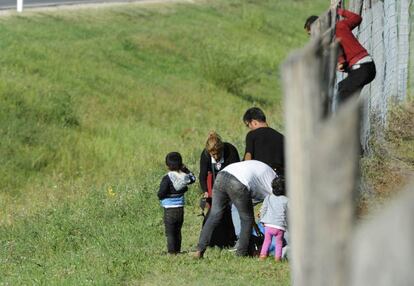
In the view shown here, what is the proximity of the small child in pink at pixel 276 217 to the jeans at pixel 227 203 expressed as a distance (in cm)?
16

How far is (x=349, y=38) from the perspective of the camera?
982 cm

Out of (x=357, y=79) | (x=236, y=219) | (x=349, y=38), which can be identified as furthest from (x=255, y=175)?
(x=349, y=38)

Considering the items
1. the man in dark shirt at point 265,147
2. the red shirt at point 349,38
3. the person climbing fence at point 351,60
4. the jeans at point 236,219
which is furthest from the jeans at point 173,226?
the red shirt at point 349,38

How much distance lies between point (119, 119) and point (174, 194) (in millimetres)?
13185

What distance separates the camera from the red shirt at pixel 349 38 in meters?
9.75

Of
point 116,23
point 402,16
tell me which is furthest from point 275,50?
point 402,16

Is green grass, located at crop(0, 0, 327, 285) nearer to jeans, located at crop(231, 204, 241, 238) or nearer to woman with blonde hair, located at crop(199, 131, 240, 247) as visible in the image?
woman with blonde hair, located at crop(199, 131, 240, 247)

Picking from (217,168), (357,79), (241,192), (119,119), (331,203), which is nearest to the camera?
(331,203)

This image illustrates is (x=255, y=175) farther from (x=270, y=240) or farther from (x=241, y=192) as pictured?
(x=270, y=240)

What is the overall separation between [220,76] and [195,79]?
0.63m

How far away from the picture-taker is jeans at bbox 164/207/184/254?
9.53 meters

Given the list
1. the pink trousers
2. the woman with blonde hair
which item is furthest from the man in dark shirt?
the pink trousers

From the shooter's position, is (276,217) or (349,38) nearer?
(276,217)

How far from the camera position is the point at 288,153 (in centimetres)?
211
